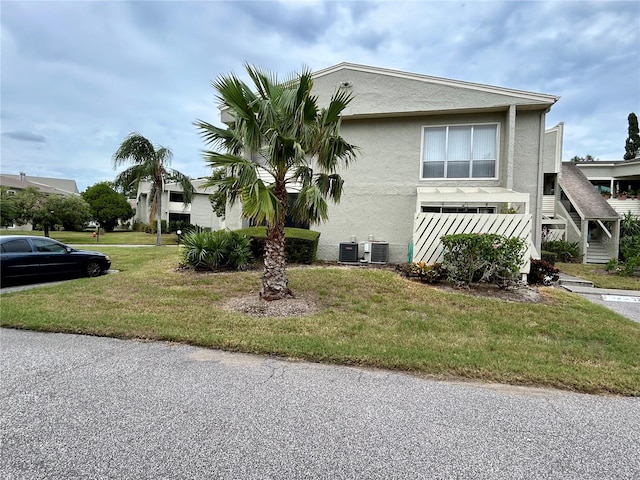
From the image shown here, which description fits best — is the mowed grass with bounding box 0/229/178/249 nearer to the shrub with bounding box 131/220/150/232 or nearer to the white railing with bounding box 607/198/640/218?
the shrub with bounding box 131/220/150/232

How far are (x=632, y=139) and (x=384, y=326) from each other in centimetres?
4618

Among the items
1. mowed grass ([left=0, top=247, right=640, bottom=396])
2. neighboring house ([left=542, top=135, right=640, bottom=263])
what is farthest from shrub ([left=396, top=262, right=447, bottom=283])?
neighboring house ([left=542, top=135, right=640, bottom=263])

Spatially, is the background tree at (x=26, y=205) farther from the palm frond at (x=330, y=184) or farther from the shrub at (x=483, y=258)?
the shrub at (x=483, y=258)

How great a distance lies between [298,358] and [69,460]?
249cm

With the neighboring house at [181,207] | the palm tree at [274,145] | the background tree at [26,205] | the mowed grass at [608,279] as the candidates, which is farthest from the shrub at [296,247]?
the background tree at [26,205]

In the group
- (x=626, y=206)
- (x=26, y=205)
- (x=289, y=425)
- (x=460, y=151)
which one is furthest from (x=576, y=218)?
(x=26, y=205)

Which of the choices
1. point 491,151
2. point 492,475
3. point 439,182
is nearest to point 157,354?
point 492,475

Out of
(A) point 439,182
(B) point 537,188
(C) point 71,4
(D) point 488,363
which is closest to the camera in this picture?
(D) point 488,363

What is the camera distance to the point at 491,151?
12.1m

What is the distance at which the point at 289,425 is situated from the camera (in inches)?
111

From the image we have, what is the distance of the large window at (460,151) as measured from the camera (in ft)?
40.0

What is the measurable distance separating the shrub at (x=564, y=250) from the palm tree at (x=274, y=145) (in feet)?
50.3

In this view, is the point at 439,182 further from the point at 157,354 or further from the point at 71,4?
the point at 71,4

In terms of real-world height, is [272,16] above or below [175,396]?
above
